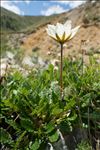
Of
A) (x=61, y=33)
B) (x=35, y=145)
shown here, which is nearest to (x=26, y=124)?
(x=35, y=145)

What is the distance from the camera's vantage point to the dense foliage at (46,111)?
3162 millimetres

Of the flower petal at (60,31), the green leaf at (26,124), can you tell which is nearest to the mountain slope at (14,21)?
the flower petal at (60,31)

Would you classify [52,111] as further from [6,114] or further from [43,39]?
[43,39]

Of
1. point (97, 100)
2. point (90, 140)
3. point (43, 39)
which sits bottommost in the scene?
point (90, 140)

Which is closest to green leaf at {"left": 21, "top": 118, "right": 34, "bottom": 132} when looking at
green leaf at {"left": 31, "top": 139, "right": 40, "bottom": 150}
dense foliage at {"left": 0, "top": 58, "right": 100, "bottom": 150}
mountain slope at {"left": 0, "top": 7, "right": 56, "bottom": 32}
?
dense foliage at {"left": 0, "top": 58, "right": 100, "bottom": 150}

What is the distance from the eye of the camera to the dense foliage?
316 centimetres

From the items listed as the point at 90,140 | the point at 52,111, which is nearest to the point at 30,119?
the point at 52,111

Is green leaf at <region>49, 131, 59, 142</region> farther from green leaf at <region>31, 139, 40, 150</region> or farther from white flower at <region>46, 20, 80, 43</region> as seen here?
white flower at <region>46, 20, 80, 43</region>

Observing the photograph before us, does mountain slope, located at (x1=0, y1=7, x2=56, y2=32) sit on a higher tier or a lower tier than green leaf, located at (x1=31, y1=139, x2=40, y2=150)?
higher

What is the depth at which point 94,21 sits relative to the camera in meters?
15.3

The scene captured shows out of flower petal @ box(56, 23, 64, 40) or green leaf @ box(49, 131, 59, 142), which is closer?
green leaf @ box(49, 131, 59, 142)

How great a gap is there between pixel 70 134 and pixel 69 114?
0.17 m

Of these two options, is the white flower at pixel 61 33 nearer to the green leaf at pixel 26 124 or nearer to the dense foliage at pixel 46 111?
the dense foliage at pixel 46 111

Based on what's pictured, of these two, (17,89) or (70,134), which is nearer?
(70,134)
